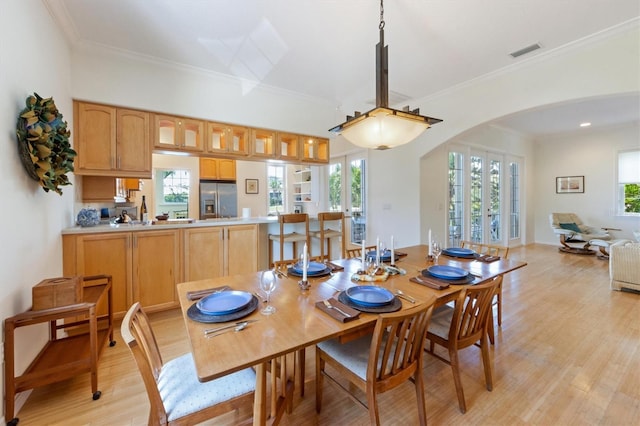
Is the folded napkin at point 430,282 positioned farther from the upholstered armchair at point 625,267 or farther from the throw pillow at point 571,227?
the throw pillow at point 571,227

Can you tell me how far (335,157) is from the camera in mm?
5848

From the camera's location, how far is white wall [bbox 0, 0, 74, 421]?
1566 mm

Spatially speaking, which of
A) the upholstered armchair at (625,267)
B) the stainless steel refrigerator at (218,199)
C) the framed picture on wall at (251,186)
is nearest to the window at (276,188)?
the framed picture on wall at (251,186)

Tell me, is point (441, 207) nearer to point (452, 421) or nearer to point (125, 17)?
point (452, 421)

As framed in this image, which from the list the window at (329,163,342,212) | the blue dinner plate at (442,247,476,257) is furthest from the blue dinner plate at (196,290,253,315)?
the window at (329,163,342,212)

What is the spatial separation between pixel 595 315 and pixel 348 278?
306 cm

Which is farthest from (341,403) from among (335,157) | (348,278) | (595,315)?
(335,157)

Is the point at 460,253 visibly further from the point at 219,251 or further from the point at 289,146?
the point at 289,146

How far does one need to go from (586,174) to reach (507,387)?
709 cm

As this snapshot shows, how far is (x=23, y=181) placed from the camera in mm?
1771

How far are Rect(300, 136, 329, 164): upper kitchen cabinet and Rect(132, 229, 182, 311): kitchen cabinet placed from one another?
217 centimetres

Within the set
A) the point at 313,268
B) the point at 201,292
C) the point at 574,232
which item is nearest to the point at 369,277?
the point at 313,268

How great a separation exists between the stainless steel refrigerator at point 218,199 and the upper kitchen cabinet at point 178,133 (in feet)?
9.79

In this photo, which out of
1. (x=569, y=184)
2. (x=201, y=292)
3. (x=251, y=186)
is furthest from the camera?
(x=251, y=186)
